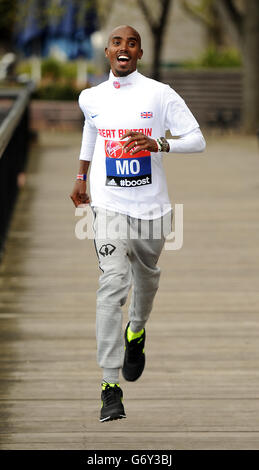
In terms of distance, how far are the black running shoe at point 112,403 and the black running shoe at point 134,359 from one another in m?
0.71

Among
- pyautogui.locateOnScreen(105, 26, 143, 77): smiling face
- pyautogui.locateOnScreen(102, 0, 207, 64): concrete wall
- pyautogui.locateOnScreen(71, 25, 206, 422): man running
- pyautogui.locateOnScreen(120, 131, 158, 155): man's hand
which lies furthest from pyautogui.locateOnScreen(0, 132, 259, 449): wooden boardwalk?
pyautogui.locateOnScreen(102, 0, 207, 64): concrete wall

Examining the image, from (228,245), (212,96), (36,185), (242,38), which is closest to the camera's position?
(228,245)

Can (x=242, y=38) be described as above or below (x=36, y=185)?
above

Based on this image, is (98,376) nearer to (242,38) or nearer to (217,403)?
(217,403)

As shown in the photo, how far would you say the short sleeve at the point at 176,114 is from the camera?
504 cm

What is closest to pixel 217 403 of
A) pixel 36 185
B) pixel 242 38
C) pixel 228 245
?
pixel 228 245

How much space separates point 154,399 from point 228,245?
15.9 feet

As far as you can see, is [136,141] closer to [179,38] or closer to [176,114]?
[176,114]

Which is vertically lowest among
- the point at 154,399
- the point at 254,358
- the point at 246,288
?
the point at 154,399

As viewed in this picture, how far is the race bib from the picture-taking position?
197 inches

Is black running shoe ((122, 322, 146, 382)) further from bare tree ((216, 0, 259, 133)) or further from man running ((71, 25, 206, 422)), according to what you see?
bare tree ((216, 0, 259, 133))

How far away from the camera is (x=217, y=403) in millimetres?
5598

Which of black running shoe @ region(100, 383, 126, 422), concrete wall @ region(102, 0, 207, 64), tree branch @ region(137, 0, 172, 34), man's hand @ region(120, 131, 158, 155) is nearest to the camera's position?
man's hand @ region(120, 131, 158, 155)

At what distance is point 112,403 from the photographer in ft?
16.6
